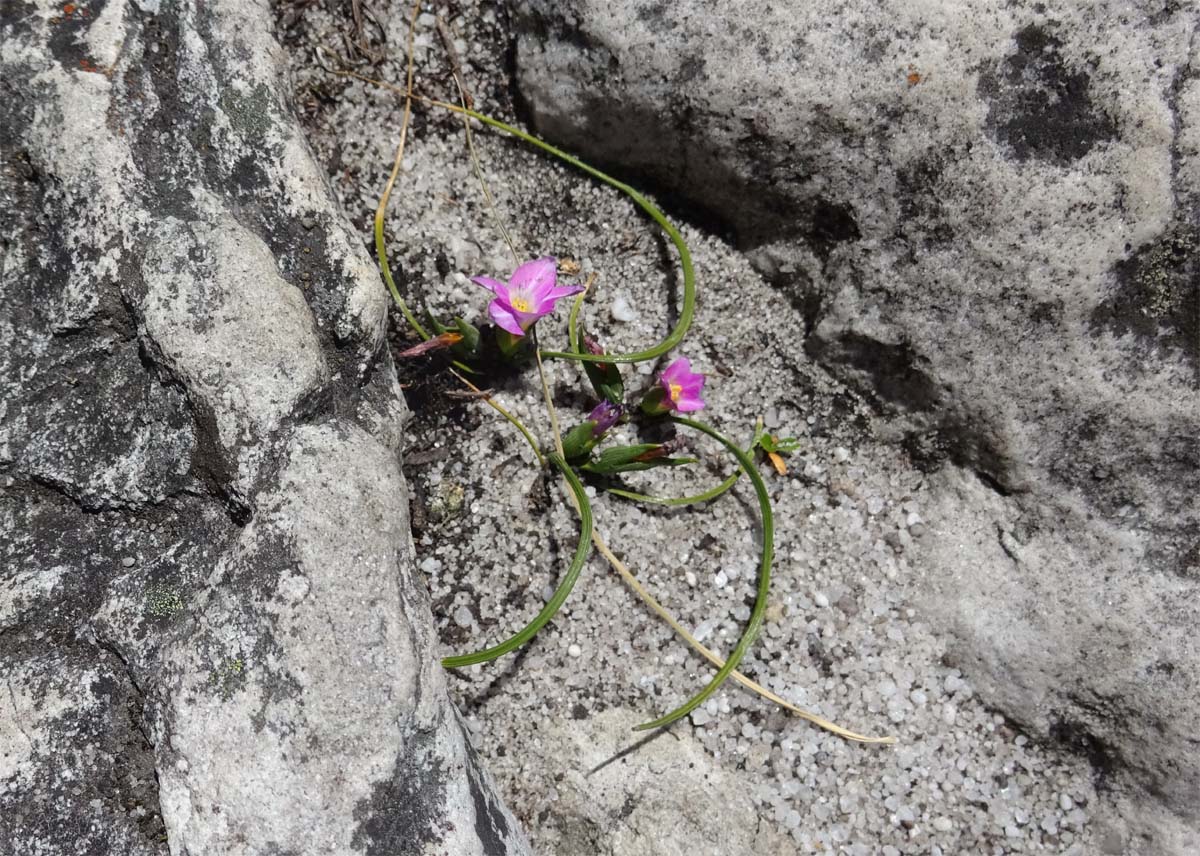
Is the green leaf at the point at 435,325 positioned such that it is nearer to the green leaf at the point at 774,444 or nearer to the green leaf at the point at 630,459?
the green leaf at the point at 630,459

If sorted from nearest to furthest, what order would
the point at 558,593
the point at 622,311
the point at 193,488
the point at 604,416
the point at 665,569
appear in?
the point at 193,488 → the point at 558,593 → the point at 604,416 → the point at 665,569 → the point at 622,311

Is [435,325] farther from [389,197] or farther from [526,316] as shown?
[389,197]

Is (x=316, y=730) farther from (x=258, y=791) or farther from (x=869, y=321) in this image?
(x=869, y=321)

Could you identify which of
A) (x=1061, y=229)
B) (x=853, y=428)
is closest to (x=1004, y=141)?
(x=1061, y=229)

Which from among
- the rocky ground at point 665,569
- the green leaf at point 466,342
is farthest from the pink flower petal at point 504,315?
the rocky ground at point 665,569

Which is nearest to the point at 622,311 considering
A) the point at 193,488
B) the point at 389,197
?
the point at 389,197

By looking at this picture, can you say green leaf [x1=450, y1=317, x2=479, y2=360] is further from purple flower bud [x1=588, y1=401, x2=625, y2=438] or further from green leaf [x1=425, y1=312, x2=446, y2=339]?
purple flower bud [x1=588, y1=401, x2=625, y2=438]
